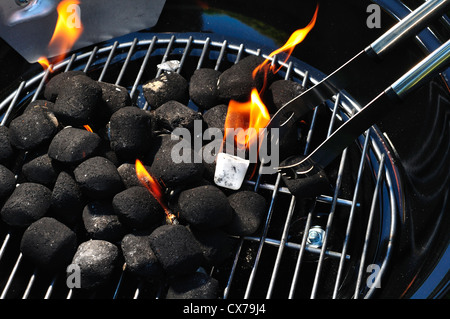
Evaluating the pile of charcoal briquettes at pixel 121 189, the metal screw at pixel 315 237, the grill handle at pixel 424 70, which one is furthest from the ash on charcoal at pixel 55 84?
the grill handle at pixel 424 70

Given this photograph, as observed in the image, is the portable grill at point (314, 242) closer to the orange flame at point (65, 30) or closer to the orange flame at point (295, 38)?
the orange flame at point (295, 38)

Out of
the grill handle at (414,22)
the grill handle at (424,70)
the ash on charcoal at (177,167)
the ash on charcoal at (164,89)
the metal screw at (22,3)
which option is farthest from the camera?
the metal screw at (22,3)

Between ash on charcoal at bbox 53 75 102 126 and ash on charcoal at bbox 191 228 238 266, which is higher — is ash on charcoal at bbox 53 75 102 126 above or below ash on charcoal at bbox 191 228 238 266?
above

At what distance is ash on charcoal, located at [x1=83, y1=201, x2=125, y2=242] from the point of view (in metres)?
1.30

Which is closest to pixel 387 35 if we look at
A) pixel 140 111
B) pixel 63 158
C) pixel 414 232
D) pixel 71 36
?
pixel 414 232

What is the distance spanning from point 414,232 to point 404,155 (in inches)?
10.0

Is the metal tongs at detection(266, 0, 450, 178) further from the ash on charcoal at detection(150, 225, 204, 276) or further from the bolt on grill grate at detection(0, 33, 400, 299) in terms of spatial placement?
the ash on charcoal at detection(150, 225, 204, 276)

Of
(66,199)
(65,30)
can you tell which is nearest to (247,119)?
(66,199)

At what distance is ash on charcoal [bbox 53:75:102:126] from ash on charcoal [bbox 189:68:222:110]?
293 mm

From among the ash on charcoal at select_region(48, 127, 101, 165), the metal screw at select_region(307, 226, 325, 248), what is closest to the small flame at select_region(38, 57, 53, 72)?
the ash on charcoal at select_region(48, 127, 101, 165)

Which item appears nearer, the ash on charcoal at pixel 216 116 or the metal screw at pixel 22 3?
the ash on charcoal at pixel 216 116

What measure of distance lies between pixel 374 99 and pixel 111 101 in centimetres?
Answer: 80

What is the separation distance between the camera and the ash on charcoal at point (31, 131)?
1.41 meters

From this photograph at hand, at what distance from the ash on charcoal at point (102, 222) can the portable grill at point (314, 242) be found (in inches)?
4.6
